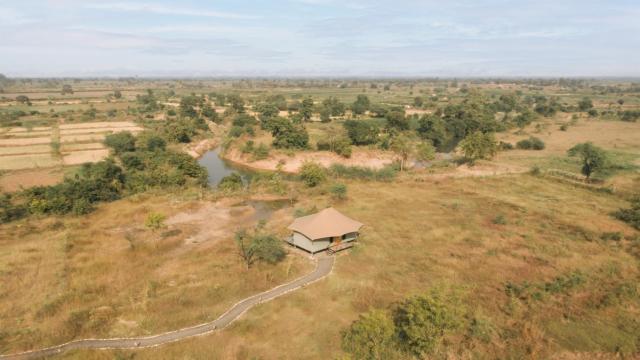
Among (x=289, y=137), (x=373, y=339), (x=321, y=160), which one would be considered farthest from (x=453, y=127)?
(x=373, y=339)

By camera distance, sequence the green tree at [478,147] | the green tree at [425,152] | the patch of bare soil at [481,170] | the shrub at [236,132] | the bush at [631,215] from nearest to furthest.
→ the bush at [631,215]
the patch of bare soil at [481,170]
the green tree at [478,147]
the green tree at [425,152]
the shrub at [236,132]

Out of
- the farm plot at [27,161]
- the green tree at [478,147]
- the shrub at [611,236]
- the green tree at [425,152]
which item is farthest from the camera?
the green tree at [425,152]

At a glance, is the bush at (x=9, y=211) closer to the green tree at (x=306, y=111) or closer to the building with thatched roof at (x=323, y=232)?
the building with thatched roof at (x=323, y=232)

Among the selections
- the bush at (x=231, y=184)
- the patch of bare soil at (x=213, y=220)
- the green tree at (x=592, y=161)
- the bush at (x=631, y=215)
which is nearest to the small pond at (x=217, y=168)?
the bush at (x=231, y=184)

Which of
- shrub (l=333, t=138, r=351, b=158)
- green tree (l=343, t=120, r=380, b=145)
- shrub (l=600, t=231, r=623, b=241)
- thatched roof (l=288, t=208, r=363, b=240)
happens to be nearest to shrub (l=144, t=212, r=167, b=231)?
thatched roof (l=288, t=208, r=363, b=240)

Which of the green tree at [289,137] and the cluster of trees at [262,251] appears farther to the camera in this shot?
the green tree at [289,137]

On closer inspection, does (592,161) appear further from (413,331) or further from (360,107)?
(360,107)
